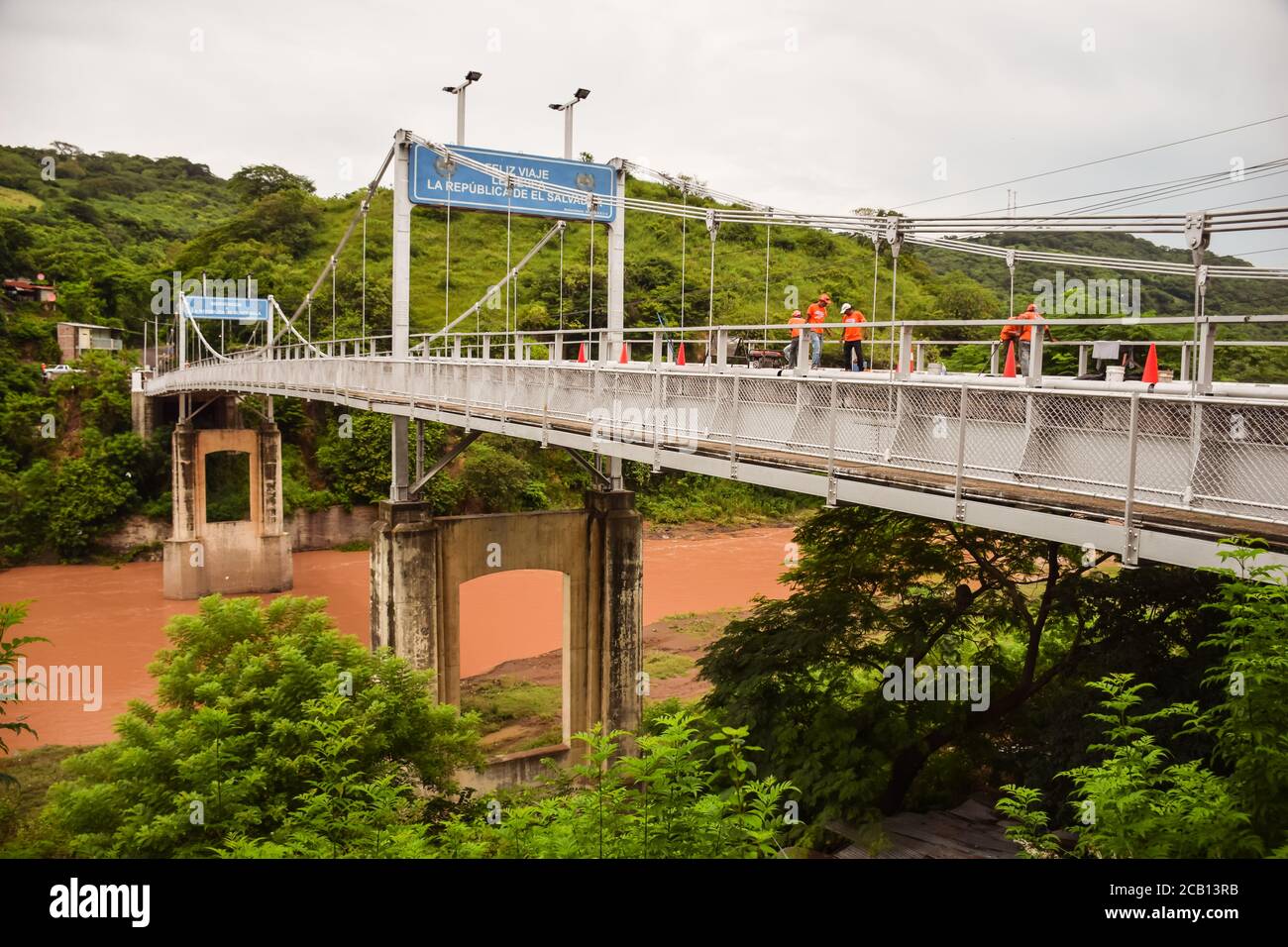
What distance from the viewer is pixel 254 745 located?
10266 millimetres

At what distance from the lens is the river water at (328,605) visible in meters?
24.7

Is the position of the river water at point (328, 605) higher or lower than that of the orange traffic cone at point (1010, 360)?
lower

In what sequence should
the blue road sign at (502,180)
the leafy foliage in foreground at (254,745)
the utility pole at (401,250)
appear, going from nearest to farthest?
the leafy foliage in foreground at (254,745) < the utility pole at (401,250) < the blue road sign at (502,180)

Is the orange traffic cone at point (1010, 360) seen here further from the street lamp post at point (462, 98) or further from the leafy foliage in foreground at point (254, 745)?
the street lamp post at point (462, 98)

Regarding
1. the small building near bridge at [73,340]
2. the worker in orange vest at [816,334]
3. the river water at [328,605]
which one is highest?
the small building near bridge at [73,340]

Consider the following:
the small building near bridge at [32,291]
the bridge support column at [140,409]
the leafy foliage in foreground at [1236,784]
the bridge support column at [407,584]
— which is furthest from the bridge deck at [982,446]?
the small building near bridge at [32,291]

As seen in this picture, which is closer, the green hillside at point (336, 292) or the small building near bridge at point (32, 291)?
the green hillside at point (336, 292)

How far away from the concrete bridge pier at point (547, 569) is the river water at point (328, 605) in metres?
7.71

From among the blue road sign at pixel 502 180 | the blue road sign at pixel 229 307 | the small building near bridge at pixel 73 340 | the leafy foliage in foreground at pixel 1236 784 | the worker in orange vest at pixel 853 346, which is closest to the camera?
the leafy foliage in foreground at pixel 1236 784

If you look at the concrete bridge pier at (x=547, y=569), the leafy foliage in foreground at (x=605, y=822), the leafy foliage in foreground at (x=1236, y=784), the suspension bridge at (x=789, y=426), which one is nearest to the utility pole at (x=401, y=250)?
the suspension bridge at (x=789, y=426)

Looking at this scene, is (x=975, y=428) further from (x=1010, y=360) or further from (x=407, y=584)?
(x=407, y=584)

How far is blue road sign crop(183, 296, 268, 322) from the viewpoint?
50156 mm

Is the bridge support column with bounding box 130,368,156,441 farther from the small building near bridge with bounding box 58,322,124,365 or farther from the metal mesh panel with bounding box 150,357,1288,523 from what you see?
the metal mesh panel with bounding box 150,357,1288,523
